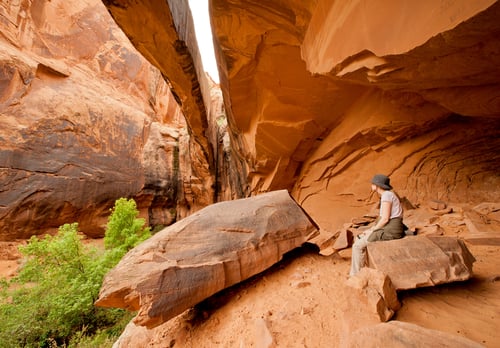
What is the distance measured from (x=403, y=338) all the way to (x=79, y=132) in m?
12.8

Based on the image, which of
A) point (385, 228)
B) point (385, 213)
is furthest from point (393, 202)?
point (385, 228)

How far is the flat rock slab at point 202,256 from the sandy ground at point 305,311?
0.26 m

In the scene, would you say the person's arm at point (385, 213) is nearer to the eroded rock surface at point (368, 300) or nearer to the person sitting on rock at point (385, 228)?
the person sitting on rock at point (385, 228)

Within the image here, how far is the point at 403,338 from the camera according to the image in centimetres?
122

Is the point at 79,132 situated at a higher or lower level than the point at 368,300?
higher

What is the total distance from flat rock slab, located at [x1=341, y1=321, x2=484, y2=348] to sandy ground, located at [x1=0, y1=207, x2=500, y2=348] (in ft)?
1.30

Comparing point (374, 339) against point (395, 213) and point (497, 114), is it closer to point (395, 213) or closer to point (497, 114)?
point (395, 213)

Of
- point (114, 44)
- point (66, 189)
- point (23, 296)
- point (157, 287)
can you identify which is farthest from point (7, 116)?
point (157, 287)

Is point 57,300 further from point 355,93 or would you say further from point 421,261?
point 355,93

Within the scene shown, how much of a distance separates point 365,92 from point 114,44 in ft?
52.7

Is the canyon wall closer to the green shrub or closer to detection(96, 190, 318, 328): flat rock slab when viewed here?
the green shrub

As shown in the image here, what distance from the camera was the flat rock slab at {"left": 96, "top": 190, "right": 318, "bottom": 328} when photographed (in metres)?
1.94

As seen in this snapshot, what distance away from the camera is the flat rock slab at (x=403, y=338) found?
1.16 m

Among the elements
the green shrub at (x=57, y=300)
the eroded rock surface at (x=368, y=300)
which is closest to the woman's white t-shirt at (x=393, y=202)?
the eroded rock surface at (x=368, y=300)
